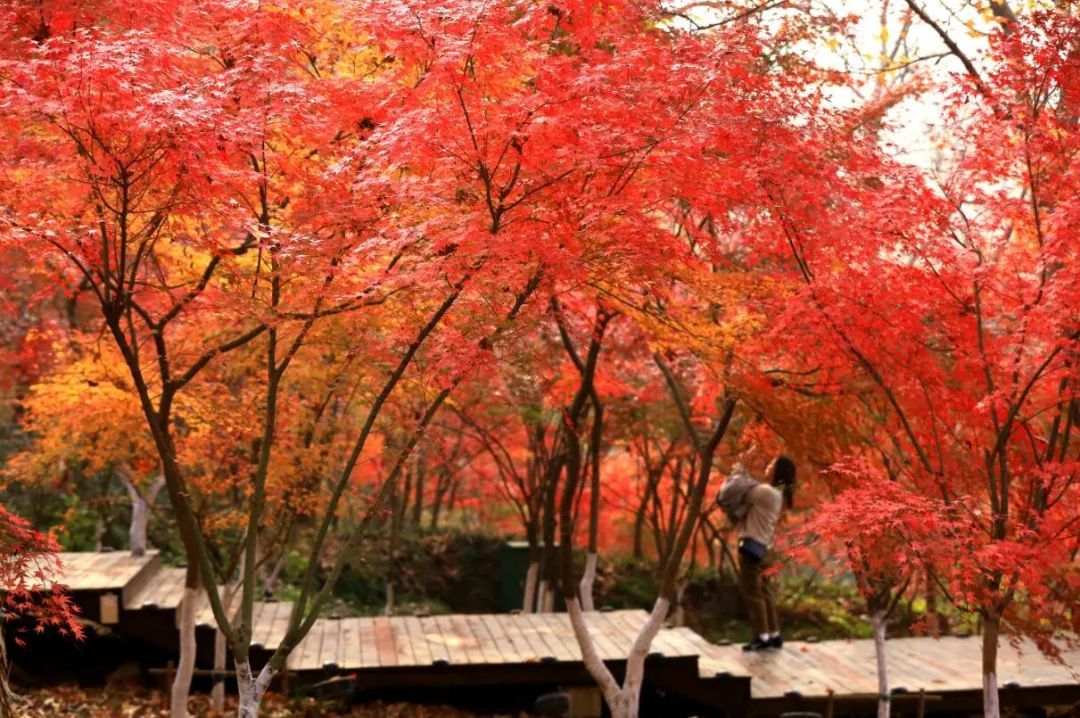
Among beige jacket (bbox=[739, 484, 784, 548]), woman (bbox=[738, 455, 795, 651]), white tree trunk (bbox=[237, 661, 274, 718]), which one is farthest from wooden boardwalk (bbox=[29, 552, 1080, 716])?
white tree trunk (bbox=[237, 661, 274, 718])

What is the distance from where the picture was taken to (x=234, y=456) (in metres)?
8.78

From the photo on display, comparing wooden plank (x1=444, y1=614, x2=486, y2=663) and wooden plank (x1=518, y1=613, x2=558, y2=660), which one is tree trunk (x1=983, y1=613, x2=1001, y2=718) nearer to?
wooden plank (x1=518, y1=613, x2=558, y2=660)

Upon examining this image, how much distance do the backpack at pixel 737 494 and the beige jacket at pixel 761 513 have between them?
0.04 meters

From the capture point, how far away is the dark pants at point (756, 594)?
30.5ft

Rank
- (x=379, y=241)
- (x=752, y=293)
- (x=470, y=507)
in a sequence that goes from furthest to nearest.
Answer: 1. (x=470, y=507)
2. (x=752, y=293)
3. (x=379, y=241)

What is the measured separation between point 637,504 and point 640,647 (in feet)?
33.4

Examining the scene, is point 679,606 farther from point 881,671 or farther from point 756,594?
point 881,671

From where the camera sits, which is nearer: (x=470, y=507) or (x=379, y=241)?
(x=379, y=241)

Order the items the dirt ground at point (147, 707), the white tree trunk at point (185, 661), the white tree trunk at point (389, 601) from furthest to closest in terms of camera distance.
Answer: the white tree trunk at point (389, 601) → the dirt ground at point (147, 707) → the white tree trunk at point (185, 661)

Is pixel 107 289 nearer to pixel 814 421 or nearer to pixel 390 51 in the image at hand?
pixel 390 51

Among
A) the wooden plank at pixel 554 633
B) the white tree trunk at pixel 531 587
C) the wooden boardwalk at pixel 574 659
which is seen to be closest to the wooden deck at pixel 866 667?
the wooden boardwalk at pixel 574 659

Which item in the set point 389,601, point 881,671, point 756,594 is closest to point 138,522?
point 389,601

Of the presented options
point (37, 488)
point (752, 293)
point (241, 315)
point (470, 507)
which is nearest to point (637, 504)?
point (470, 507)

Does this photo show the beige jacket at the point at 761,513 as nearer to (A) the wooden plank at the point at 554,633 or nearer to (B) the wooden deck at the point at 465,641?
(B) the wooden deck at the point at 465,641
